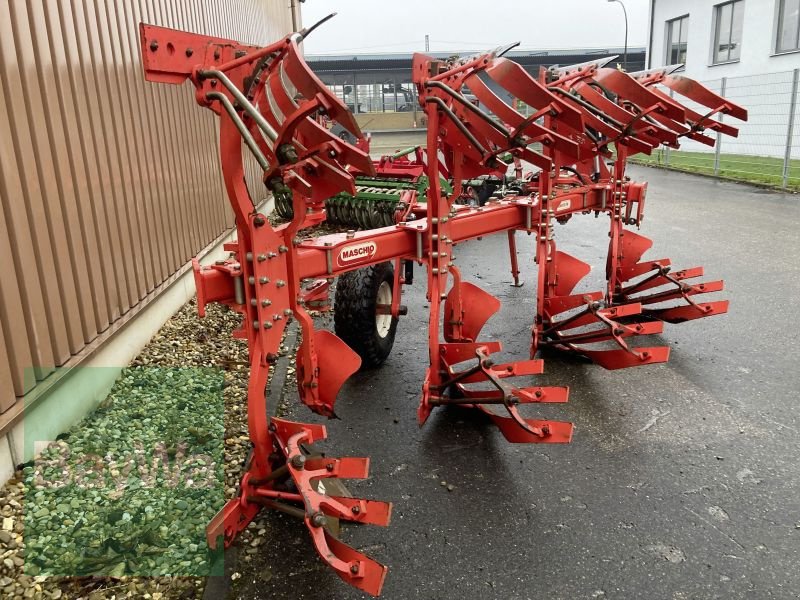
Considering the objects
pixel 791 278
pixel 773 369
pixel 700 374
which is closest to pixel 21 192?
pixel 700 374

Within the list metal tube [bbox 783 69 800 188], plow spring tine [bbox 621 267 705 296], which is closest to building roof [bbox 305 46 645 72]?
metal tube [bbox 783 69 800 188]

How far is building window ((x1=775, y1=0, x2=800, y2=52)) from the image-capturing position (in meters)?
17.2

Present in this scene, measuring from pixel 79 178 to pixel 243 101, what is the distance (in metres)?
1.88

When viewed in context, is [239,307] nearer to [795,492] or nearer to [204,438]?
[204,438]

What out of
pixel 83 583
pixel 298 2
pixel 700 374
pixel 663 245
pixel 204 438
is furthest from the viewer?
pixel 298 2

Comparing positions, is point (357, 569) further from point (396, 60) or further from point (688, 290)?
point (396, 60)

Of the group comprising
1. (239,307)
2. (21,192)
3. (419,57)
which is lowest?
(239,307)

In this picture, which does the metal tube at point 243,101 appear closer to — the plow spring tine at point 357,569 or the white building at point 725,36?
the plow spring tine at point 357,569

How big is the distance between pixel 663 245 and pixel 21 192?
24.0ft

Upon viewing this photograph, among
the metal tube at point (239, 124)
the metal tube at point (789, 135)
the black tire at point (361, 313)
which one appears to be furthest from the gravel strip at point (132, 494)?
the metal tube at point (789, 135)

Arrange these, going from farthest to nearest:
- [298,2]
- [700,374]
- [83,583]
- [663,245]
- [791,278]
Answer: [298,2], [663,245], [791,278], [700,374], [83,583]

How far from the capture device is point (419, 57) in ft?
11.2

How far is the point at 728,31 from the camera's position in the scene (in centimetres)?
2033

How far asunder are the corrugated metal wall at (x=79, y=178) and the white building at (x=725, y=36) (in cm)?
1792
